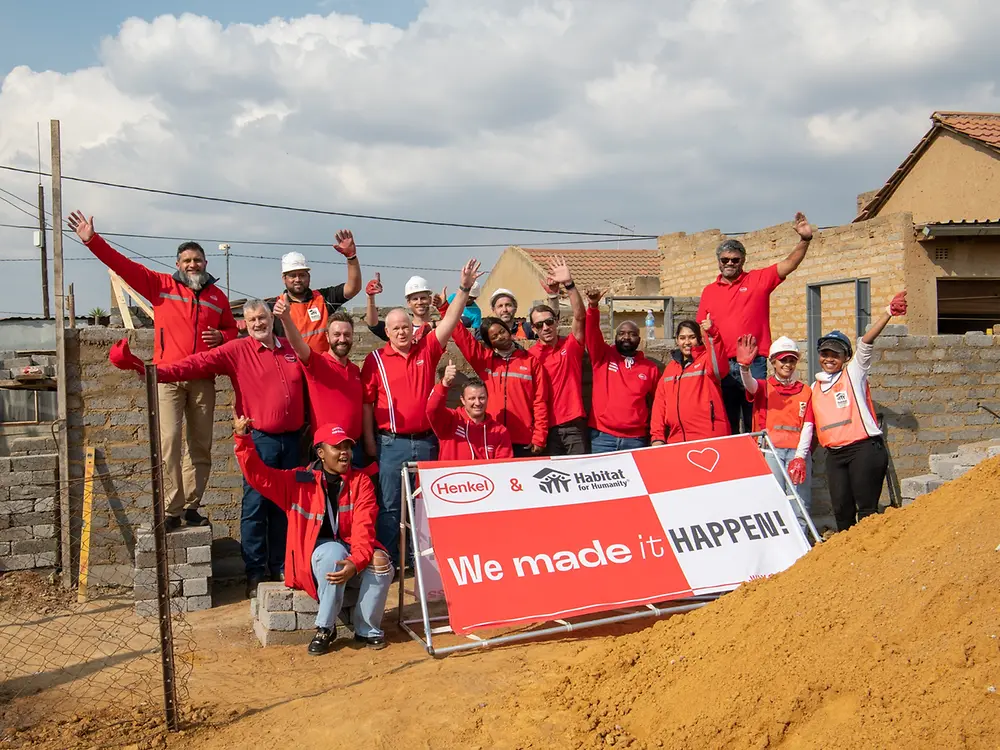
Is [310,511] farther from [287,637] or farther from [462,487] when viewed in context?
[462,487]

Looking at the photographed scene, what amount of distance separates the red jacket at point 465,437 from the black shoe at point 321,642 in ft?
5.06

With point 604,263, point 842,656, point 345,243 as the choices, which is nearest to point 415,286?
point 345,243

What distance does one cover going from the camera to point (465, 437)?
6.39m

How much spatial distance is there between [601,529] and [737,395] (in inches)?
87.2

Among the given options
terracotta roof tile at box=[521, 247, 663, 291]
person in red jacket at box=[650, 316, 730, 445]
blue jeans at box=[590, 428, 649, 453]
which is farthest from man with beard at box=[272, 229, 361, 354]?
terracotta roof tile at box=[521, 247, 663, 291]

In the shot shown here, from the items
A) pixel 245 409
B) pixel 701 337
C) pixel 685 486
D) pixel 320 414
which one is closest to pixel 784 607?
pixel 685 486

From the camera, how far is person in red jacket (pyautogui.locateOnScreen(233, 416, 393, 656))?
546cm

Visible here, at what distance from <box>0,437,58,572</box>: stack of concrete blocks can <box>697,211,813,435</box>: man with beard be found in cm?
591

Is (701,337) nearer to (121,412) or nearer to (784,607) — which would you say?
(784,607)

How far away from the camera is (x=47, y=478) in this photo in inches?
293

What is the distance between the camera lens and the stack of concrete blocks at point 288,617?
18.3ft

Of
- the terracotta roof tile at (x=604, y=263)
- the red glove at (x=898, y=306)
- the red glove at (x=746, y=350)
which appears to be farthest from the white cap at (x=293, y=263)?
the terracotta roof tile at (x=604, y=263)

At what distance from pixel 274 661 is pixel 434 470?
1.57 metres

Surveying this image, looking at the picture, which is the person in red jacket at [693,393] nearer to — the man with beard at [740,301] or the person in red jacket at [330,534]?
the man with beard at [740,301]
